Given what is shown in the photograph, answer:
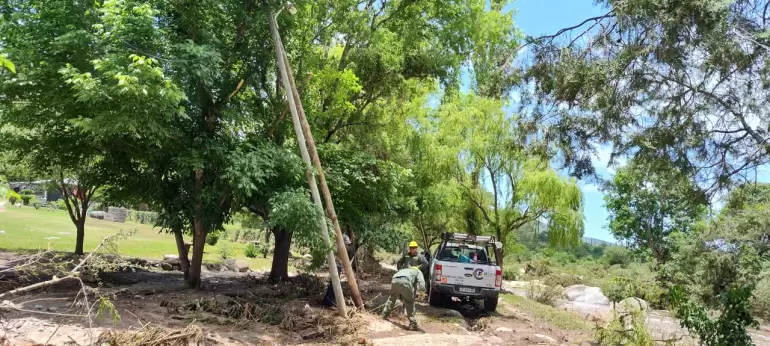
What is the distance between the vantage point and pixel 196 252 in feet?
42.4

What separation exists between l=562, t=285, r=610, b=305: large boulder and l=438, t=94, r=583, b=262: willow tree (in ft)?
18.0

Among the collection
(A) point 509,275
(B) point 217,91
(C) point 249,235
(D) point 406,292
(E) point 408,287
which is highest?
(B) point 217,91

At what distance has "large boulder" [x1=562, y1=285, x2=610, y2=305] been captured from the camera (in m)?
24.8

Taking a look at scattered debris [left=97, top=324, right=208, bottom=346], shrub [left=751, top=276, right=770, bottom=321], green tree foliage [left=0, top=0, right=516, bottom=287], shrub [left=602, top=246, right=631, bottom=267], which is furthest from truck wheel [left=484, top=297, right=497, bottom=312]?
shrub [left=602, top=246, right=631, bottom=267]

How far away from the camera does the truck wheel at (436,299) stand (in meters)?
14.8

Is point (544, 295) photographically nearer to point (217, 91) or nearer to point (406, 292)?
point (406, 292)

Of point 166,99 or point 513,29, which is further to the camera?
point 513,29

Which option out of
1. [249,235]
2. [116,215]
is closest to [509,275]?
[249,235]

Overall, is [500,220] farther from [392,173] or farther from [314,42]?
[314,42]

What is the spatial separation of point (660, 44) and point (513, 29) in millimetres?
12430

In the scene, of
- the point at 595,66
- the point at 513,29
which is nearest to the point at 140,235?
the point at 513,29

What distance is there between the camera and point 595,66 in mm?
8047

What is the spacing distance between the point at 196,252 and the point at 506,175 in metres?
12.7

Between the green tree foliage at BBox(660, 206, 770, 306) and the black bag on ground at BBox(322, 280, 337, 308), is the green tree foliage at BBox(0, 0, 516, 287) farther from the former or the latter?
the green tree foliage at BBox(660, 206, 770, 306)
